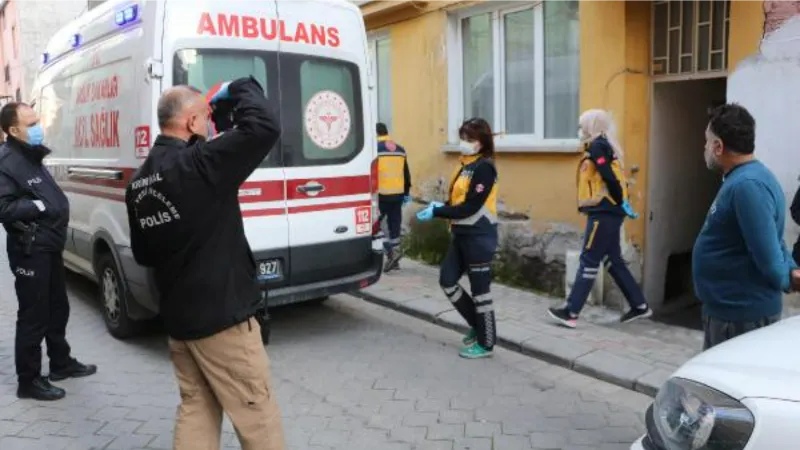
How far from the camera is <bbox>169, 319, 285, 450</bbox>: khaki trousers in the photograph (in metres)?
2.74

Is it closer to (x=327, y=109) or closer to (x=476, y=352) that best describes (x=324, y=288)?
(x=476, y=352)

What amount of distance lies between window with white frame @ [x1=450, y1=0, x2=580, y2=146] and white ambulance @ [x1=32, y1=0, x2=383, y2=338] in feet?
7.51

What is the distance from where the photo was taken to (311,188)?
544 cm

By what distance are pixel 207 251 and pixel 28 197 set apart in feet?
7.56

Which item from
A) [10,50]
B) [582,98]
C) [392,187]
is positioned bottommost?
[392,187]

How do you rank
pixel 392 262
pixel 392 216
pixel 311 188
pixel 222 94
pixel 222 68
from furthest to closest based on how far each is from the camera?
pixel 392 216 → pixel 392 262 → pixel 311 188 → pixel 222 68 → pixel 222 94

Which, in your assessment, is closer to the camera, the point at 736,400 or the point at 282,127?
the point at 736,400

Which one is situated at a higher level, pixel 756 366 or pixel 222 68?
pixel 222 68

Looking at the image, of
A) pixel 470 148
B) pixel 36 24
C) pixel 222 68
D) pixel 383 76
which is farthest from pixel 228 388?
pixel 36 24

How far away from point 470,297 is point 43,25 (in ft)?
95.6

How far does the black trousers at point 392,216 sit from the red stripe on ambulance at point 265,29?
296cm

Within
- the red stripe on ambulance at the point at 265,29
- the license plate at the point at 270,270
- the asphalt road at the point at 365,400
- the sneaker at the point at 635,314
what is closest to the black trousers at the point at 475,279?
the asphalt road at the point at 365,400

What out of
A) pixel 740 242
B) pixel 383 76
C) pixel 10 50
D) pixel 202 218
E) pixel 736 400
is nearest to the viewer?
pixel 736 400

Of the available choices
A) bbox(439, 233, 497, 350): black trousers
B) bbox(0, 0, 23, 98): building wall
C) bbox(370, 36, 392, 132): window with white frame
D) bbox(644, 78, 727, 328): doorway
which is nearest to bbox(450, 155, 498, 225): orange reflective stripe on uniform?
bbox(439, 233, 497, 350): black trousers
